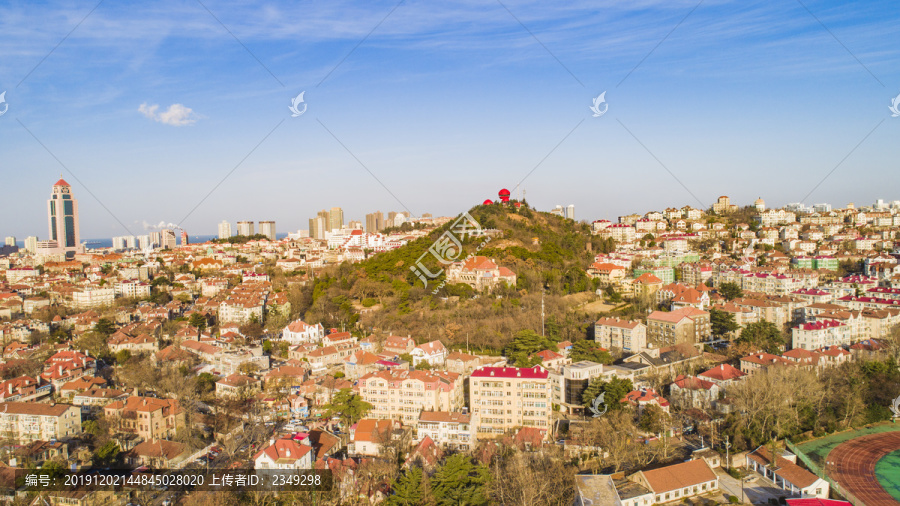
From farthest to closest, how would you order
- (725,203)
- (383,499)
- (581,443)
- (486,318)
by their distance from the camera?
(725,203) < (486,318) < (581,443) < (383,499)

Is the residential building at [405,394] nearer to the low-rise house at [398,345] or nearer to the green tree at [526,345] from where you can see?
the green tree at [526,345]

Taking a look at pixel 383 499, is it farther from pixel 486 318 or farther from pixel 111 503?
pixel 486 318

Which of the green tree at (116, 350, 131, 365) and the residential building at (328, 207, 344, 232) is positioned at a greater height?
the residential building at (328, 207, 344, 232)

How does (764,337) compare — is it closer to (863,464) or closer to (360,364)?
(863,464)

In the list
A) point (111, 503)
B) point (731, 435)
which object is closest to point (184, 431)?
point (111, 503)

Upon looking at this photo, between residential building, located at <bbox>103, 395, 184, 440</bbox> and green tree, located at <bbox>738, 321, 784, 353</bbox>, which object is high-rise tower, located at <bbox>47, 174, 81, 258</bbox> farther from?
green tree, located at <bbox>738, 321, 784, 353</bbox>

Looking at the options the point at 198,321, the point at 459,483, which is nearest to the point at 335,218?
the point at 198,321

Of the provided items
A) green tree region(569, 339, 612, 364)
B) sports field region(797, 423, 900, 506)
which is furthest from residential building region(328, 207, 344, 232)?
sports field region(797, 423, 900, 506)
